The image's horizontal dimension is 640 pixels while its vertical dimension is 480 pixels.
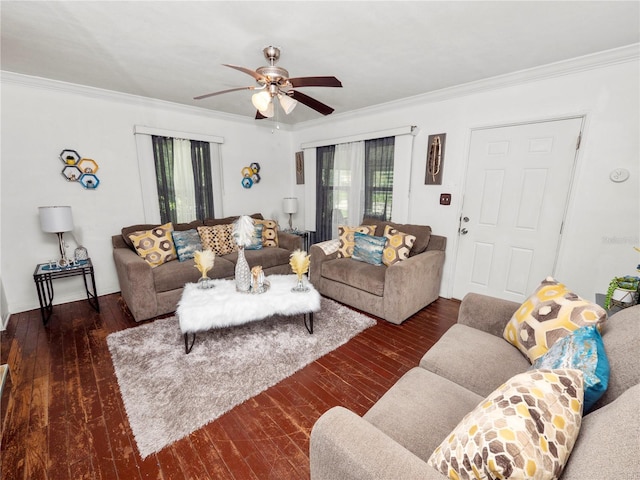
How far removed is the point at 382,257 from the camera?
313cm

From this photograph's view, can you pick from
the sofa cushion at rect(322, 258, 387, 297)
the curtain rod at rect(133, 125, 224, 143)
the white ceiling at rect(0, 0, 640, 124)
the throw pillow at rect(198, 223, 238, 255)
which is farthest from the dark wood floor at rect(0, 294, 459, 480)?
the white ceiling at rect(0, 0, 640, 124)

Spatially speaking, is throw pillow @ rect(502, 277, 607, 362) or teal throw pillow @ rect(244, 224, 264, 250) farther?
teal throw pillow @ rect(244, 224, 264, 250)

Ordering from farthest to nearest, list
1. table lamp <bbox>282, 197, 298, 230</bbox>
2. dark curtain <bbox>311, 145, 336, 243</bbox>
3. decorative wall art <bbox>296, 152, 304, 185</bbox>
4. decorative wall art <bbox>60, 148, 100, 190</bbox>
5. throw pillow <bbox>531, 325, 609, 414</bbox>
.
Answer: decorative wall art <bbox>296, 152, 304, 185</bbox> → table lamp <bbox>282, 197, 298, 230</bbox> → dark curtain <bbox>311, 145, 336, 243</bbox> → decorative wall art <bbox>60, 148, 100, 190</bbox> → throw pillow <bbox>531, 325, 609, 414</bbox>

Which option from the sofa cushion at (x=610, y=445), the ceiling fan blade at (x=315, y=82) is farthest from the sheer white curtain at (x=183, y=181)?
the sofa cushion at (x=610, y=445)

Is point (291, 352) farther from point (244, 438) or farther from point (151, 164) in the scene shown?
point (151, 164)

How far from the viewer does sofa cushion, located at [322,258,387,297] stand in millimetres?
2844

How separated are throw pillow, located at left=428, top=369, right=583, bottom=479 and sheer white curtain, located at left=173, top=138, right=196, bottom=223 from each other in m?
3.99

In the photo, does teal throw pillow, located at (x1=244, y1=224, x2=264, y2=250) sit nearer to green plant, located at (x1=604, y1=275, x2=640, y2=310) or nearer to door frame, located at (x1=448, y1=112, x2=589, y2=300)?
door frame, located at (x1=448, y1=112, x2=589, y2=300)

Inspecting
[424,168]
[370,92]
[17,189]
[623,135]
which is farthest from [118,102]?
[623,135]

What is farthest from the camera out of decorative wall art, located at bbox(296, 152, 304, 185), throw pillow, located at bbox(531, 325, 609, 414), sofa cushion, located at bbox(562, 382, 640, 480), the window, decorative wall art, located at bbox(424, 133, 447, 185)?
decorative wall art, located at bbox(296, 152, 304, 185)

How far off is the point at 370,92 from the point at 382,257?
1868mm

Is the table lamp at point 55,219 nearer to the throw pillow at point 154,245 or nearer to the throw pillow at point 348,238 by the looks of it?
the throw pillow at point 154,245

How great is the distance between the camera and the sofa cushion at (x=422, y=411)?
1035 millimetres

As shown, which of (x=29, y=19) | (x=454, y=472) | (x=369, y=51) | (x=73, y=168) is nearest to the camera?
(x=454, y=472)
